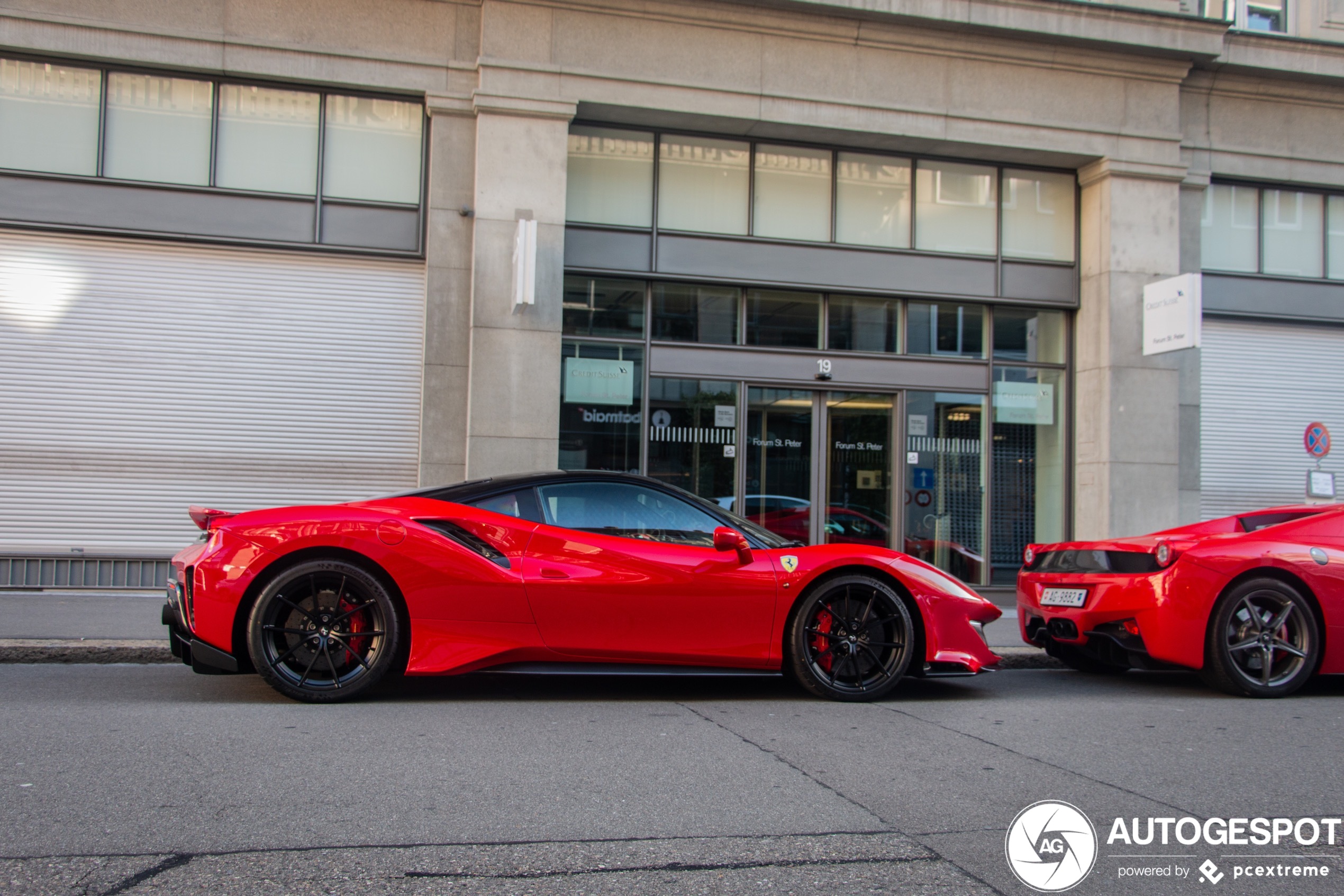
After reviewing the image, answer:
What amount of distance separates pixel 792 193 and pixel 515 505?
7.94m

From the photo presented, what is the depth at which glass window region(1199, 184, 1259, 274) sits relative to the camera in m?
13.8

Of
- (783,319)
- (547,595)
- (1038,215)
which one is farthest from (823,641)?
(1038,215)

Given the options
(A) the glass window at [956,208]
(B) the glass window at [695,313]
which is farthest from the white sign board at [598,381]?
(A) the glass window at [956,208]

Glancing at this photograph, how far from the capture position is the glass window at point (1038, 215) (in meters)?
13.4

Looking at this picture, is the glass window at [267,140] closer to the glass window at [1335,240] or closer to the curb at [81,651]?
the curb at [81,651]

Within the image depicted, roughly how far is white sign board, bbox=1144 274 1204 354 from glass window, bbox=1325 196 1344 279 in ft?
10.0

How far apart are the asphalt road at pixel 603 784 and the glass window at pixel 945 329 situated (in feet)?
23.4

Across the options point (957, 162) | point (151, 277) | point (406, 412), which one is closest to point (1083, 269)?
point (957, 162)

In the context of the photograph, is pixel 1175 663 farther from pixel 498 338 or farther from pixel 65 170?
pixel 65 170

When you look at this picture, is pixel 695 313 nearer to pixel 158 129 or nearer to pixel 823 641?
pixel 158 129

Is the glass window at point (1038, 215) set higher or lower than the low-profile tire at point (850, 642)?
higher

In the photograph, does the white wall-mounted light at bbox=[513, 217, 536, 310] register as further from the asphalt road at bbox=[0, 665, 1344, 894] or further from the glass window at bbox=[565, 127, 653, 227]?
the asphalt road at bbox=[0, 665, 1344, 894]

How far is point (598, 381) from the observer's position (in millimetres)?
12055

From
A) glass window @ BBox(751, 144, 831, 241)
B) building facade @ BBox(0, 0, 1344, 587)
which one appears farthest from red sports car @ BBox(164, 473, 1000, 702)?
glass window @ BBox(751, 144, 831, 241)
